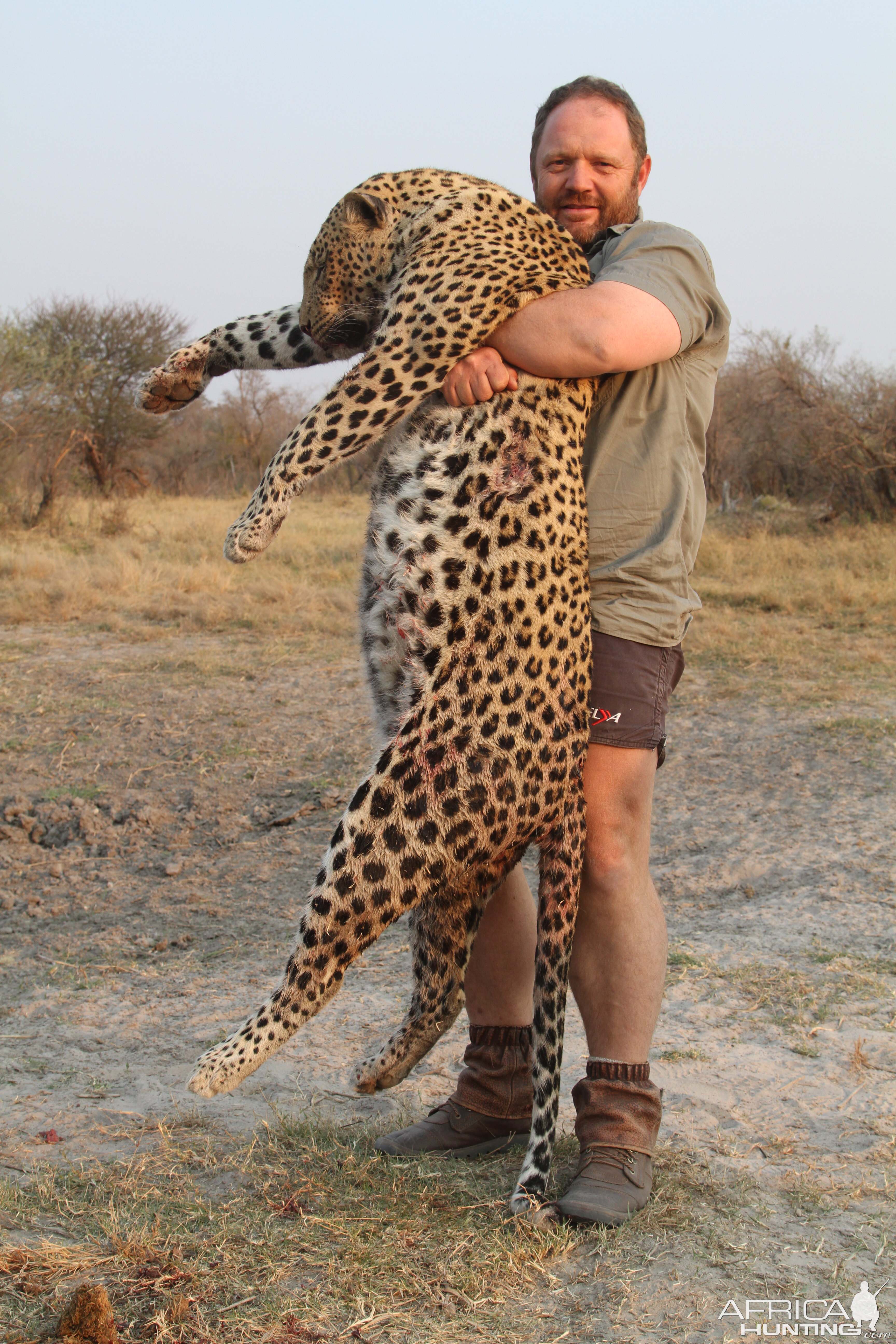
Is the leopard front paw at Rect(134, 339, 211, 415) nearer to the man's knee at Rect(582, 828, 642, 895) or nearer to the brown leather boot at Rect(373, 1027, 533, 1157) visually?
the man's knee at Rect(582, 828, 642, 895)

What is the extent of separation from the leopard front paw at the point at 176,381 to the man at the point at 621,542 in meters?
0.84

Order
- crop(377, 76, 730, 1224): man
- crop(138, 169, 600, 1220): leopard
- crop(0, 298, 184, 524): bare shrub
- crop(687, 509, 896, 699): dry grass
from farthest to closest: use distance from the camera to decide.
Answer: crop(0, 298, 184, 524): bare shrub < crop(687, 509, 896, 699): dry grass < crop(377, 76, 730, 1224): man < crop(138, 169, 600, 1220): leopard

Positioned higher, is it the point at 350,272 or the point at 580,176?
the point at 580,176

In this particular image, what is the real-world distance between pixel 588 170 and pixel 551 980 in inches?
80.5

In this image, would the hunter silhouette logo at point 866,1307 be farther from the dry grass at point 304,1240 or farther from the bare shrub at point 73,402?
the bare shrub at point 73,402

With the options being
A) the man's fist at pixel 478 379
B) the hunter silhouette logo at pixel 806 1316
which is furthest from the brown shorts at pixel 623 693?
the hunter silhouette logo at pixel 806 1316

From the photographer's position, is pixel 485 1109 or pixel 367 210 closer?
pixel 367 210

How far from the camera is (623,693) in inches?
109

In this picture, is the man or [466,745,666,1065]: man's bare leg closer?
the man

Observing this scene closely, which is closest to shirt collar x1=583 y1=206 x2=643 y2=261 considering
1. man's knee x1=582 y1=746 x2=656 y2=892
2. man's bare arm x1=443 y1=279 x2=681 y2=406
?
man's bare arm x1=443 y1=279 x2=681 y2=406

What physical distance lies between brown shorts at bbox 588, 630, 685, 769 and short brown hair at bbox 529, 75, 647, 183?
1.29 meters

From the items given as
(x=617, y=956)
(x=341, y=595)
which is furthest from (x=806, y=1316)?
(x=341, y=595)

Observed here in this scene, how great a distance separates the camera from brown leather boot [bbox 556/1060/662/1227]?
2570 mm

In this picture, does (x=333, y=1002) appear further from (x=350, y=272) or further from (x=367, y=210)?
(x=367, y=210)
